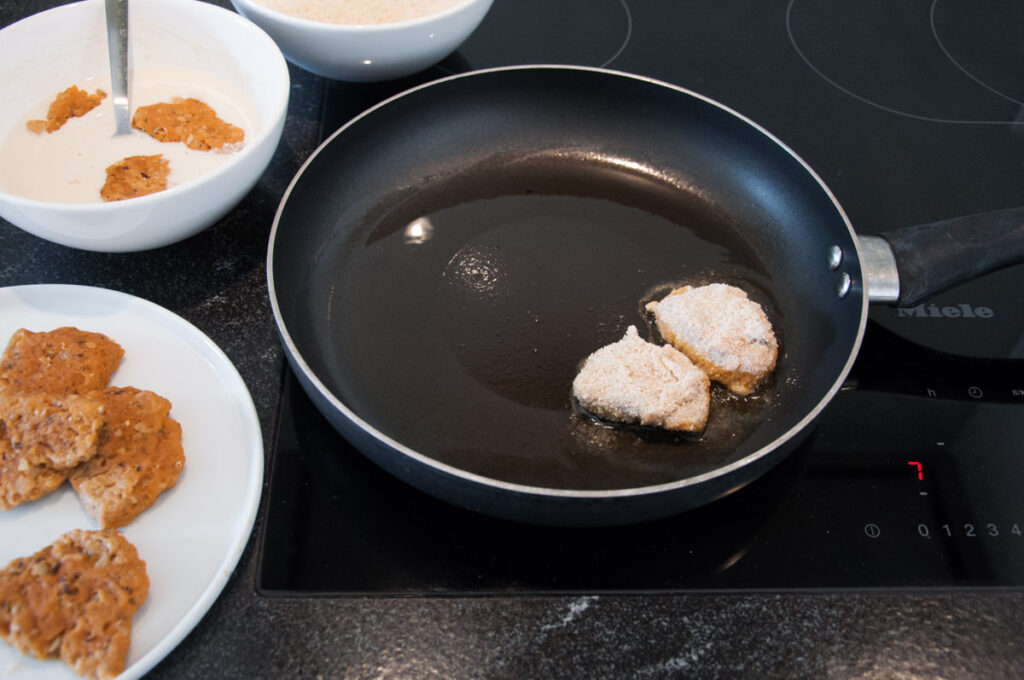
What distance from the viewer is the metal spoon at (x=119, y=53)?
0.94 meters

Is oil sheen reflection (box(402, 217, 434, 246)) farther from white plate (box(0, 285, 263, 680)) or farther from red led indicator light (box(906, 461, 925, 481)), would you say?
red led indicator light (box(906, 461, 925, 481))

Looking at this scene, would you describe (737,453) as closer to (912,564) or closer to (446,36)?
(912,564)

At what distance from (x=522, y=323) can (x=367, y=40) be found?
1.40 feet

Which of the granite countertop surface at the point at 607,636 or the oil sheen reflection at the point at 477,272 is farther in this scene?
the oil sheen reflection at the point at 477,272

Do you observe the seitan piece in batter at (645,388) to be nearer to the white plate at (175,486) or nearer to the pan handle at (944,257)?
the pan handle at (944,257)

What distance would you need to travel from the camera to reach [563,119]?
107 cm

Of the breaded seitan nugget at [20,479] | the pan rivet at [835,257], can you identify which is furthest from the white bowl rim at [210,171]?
the pan rivet at [835,257]

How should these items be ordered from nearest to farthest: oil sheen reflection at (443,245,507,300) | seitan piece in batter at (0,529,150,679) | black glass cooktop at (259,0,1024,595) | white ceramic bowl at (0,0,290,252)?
seitan piece in batter at (0,529,150,679)
black glass cooktop at (259,0,1024,595)
white ceramic bowl at (0,0,290,252)
oil sheen reflection at (443,245,507,300)

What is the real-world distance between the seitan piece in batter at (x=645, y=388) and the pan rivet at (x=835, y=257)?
23 centimetres

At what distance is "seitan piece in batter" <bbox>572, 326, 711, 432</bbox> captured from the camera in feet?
2.44

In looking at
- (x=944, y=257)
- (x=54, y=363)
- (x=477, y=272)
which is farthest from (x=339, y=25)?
(x=944, y=257)

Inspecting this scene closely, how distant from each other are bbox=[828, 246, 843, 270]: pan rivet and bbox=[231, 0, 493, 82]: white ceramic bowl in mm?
562

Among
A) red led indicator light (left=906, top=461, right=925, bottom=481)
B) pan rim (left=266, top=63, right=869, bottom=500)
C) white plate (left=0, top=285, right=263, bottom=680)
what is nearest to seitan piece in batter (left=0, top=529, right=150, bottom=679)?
white plate (left=0, top=285, right=263, bottom=680)

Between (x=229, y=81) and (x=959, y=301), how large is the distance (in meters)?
0.99
